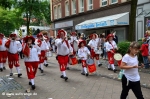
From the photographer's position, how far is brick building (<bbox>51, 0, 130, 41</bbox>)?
20.8 m

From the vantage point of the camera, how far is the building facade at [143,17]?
17.8 meters

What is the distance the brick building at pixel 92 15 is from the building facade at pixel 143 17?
1580mm

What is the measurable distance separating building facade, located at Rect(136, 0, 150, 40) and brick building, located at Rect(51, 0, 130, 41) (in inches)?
62.2

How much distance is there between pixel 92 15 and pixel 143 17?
29.4ft

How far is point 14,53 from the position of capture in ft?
32.9

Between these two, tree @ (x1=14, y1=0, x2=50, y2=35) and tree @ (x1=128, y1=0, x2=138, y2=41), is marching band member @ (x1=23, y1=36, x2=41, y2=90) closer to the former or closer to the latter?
tree @ (x1=128, y1=0, x2=138, y2=41)

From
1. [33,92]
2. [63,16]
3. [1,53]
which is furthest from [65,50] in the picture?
[63,16]

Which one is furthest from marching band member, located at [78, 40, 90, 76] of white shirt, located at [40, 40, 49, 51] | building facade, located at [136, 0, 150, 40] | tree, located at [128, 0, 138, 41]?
building facade, located at [136, 0, 150, 40]

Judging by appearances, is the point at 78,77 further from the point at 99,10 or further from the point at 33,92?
the point at 99,10

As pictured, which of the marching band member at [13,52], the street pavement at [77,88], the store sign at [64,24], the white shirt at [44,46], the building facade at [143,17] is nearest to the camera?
the street pavement at [77,88]

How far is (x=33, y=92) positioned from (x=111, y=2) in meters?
17.6

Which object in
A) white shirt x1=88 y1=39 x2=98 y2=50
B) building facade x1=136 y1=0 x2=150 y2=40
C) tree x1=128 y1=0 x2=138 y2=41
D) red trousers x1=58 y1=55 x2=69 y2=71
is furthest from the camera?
building facade x1=136 y1=0 x2=150 y2=40

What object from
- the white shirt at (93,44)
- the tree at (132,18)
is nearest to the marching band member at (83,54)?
the white shirt at (93,44)

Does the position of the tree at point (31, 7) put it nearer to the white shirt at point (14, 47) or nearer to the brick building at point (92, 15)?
the brick building at point (92, 15)
